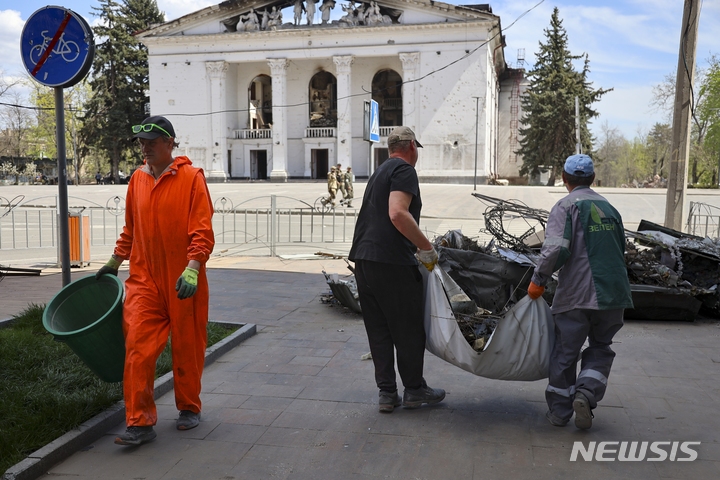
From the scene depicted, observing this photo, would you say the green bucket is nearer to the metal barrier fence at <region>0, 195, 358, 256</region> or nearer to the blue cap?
the blue cap

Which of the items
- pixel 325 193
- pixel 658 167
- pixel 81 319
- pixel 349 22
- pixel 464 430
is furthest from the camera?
pixel 658 167

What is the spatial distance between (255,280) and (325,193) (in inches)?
925

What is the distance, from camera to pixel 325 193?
32781 millimetres

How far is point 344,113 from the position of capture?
48.1 meters

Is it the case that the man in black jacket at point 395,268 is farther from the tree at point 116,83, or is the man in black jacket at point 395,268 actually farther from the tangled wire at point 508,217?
the tree at point 116,83

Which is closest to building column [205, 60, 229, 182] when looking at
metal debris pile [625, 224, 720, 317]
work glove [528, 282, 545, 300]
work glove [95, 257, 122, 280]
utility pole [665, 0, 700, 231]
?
utility pole [665, 0, 700, 231]

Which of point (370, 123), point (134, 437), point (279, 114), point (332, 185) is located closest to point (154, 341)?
point (134, 437)

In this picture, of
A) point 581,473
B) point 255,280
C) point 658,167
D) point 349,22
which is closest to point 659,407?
point 581,473

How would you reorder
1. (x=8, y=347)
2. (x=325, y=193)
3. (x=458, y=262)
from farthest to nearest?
(x=325, y=193) → (x=458, y=262) → (x=8, y=347)

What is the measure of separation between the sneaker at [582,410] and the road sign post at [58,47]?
3.88m

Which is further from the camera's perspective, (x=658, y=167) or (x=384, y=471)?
(x=658, y=167)

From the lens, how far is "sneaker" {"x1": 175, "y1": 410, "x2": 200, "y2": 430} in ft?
Answer: 12.7

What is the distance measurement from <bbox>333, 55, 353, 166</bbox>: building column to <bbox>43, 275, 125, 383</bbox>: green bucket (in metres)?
44.3

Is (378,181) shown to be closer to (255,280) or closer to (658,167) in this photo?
(255,280)
